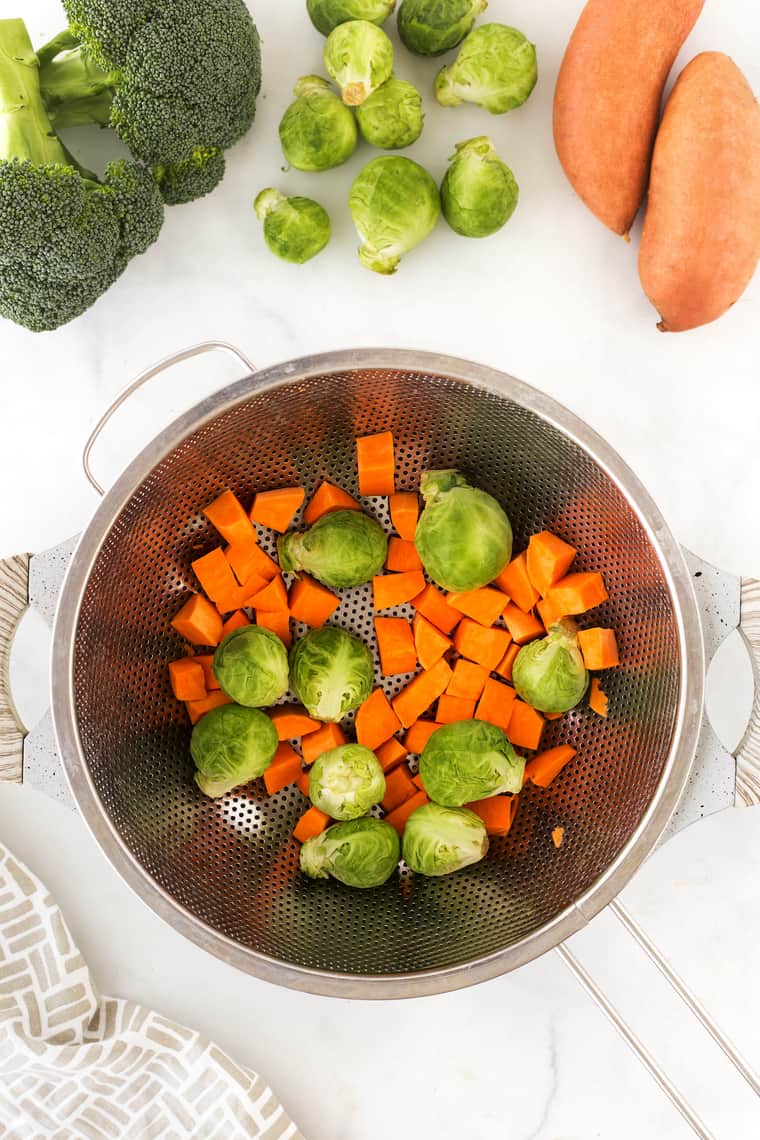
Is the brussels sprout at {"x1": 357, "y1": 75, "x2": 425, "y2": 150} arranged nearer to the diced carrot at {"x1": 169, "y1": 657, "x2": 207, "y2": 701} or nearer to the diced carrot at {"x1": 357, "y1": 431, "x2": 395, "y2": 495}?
the diced carrot at {"x1": 357, "y1": 431, "x2": 395, "y2": 495}

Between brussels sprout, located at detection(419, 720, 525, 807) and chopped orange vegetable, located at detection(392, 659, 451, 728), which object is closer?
brussels sprout, located at detection(419, 720, 525, 807)

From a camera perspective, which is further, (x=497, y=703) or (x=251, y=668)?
(x=497, y=703)

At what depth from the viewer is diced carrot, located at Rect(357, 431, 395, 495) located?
5.75 feet

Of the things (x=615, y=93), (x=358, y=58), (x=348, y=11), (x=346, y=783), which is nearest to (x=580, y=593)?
(x=346, y=783)

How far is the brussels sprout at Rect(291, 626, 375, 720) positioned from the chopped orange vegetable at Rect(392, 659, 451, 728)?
8 cm

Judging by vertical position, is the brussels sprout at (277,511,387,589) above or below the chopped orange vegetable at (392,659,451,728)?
above

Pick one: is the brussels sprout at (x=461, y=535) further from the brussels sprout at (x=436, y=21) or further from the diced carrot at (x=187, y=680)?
the brussels sprout at (x=436, y=21)

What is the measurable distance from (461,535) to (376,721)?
17.0 inches

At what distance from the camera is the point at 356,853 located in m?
1.66

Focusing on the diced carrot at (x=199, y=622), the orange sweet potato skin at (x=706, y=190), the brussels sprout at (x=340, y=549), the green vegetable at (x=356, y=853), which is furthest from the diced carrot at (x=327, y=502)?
the orange sweet potato skin at (x=706, y=190)

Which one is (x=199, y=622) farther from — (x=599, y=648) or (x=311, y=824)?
(x=599, y=648)

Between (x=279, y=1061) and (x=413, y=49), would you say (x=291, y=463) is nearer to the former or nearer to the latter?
(x=413, y=49)

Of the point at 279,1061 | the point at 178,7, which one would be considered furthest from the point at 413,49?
the point at 279,1061

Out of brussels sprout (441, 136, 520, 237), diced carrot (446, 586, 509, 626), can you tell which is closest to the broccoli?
brussels sprout (441, 136, 520, 237)
